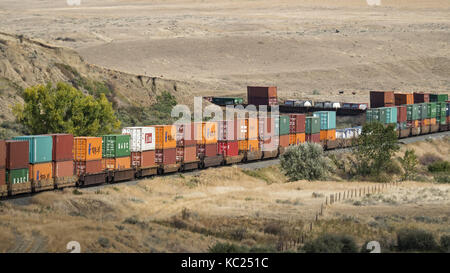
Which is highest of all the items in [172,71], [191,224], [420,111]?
[172,71]

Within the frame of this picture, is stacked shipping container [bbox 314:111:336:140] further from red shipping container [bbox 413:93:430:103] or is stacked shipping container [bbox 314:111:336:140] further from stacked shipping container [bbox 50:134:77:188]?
red shipping container [bbox 413:93:430:103]

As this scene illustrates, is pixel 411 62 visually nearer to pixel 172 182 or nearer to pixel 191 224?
pixel 172 182

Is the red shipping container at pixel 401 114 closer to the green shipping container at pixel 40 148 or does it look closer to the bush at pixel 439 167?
the bush at pixel 439 167

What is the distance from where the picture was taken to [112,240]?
108ft

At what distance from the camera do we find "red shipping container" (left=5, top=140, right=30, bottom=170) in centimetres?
4547

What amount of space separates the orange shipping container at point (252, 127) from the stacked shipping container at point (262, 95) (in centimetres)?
4699

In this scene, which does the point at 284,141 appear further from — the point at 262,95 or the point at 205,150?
the point at 262,95

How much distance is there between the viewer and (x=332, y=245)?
1315 inches

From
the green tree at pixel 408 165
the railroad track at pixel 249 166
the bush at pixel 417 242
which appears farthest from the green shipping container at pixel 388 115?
the bush at pixel 417 242

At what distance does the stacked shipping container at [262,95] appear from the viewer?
116 metres

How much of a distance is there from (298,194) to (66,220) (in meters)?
19.2
